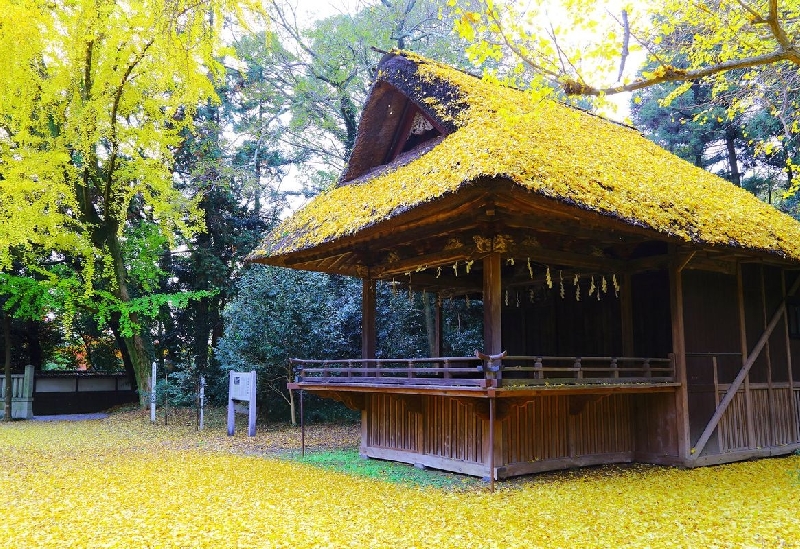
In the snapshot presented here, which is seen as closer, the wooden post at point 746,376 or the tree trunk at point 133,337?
the wooden post at point 746,376

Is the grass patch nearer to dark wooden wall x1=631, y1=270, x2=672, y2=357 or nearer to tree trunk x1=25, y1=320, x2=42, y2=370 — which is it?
dark wooden wall x1=631, y1=270, x2=672, y2=357

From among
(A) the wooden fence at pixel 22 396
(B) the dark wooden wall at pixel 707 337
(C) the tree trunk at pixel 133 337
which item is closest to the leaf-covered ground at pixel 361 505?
(B) the dark wooden wall at pixel 707 337

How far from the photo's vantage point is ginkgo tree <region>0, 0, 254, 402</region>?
45.1 feet

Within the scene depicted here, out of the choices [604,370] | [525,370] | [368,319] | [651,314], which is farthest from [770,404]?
[368,319]

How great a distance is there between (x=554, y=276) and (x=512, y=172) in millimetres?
4374

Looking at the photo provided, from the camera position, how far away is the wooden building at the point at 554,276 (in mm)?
8305

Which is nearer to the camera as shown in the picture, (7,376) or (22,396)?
(7,376)

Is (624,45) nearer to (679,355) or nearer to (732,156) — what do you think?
(679,355)

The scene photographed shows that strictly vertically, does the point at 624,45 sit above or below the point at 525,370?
above

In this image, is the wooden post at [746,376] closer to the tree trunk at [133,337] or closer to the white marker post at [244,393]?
the white marker post at [244,393]

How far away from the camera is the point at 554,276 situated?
37.0 ft

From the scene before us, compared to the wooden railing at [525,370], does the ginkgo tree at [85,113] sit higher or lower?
higher

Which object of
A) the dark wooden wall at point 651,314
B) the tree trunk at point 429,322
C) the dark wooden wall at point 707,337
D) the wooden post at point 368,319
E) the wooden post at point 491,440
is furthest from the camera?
the tree trunk at point 429,322

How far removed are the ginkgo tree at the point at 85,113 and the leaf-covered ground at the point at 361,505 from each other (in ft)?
20.9
